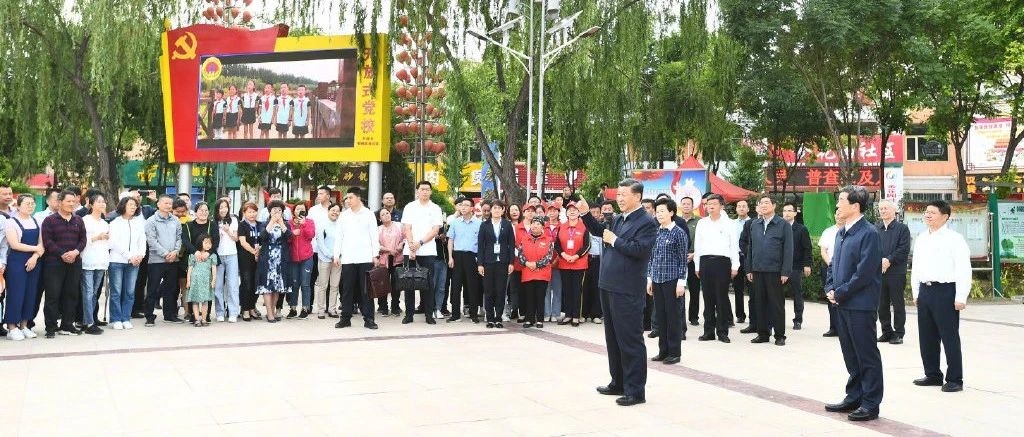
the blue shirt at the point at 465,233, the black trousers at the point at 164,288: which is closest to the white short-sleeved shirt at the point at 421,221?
the blue shirt at the point at 465,233

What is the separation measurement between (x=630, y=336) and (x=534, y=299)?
4890 mm

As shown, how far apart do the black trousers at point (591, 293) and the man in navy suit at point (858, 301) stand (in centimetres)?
566

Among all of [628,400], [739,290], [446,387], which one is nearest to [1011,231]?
[739,290]

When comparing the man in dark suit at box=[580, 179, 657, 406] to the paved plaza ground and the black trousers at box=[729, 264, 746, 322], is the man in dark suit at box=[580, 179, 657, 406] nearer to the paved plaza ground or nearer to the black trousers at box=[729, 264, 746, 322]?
the paved plaza ground

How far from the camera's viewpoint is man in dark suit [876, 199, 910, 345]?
32.8 feet

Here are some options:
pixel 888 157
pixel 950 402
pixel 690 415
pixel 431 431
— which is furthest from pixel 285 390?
pixel 888 157

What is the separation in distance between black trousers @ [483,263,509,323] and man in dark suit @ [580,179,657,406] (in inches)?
181

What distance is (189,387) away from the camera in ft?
23.0

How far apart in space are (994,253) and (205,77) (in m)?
17.3

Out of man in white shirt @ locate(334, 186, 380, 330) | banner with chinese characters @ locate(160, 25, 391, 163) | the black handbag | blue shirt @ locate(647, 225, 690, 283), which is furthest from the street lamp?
blue shirt @ locate(647, 225, 690, 283)

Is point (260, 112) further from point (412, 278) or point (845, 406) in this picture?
point (845, 406)

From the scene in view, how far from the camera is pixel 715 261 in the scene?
10.3 meters

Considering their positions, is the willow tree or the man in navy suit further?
the willow tree

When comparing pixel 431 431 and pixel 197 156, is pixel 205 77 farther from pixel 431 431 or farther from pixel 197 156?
pixel 431 431
